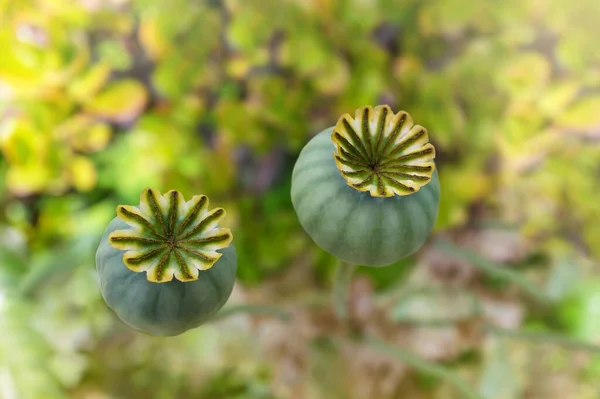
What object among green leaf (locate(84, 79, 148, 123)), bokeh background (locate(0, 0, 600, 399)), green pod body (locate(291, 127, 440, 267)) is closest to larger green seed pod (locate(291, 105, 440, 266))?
green pod body (locate(291, 127, 440, 267))

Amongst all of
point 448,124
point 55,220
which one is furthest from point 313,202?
point 55,220

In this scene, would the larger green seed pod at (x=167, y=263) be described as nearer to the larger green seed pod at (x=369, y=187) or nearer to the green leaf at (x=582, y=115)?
the larger green seed pod at (x=369, y=187)

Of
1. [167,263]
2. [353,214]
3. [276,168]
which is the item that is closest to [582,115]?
[276,168]

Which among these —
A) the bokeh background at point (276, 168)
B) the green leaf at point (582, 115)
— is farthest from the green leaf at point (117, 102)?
the green leaf at point (582, 115)

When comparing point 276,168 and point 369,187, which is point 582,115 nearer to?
point 276,168

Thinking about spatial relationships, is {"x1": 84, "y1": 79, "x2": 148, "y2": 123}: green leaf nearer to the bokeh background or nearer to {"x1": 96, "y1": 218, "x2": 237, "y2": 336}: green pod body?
the bokeh background

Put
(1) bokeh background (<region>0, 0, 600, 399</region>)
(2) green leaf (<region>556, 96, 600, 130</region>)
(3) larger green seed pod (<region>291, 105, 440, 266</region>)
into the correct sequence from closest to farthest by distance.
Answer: (3) larger green seed pod (<region>291, 105, 440, 266</region>) → (1) bokeh background (<region>0, 0, 600, 399</region>) → (2) green leaf (<region>556, 96, 600, 130</region>)
